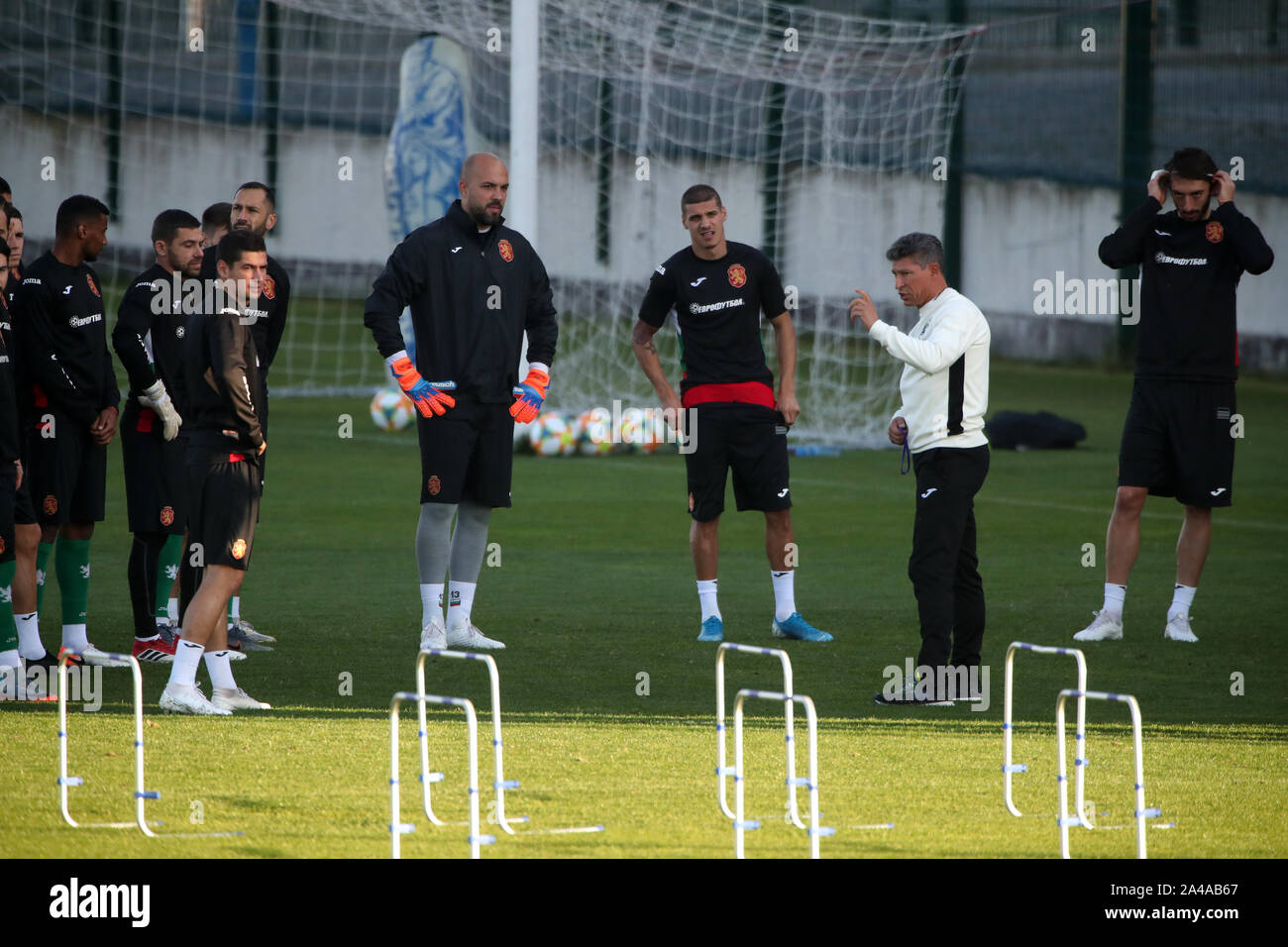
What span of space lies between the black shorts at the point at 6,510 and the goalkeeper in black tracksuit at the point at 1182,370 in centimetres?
522

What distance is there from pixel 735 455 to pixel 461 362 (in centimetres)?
155

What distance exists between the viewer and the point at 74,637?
8.33 meters

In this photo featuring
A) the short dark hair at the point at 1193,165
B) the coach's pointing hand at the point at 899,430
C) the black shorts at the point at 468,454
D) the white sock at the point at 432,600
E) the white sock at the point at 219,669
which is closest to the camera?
the white sock at the point at 219,669

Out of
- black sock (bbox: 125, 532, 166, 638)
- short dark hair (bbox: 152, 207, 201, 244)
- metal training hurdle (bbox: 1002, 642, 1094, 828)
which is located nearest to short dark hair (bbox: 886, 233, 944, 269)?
metal training hurdle (bbox: 1002, 642, 1094, 828)

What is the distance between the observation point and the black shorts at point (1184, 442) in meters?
9.33

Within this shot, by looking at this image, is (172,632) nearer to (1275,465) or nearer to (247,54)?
(1275,465)

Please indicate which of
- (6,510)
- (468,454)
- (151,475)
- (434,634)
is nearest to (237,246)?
(6,510)

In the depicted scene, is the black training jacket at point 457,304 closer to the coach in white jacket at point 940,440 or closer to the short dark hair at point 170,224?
the short dark hair at point 170,224

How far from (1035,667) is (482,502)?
281cm

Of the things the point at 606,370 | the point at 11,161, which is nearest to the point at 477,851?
the point at 606,370

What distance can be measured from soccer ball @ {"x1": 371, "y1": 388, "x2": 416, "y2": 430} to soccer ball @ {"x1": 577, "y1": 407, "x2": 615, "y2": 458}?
2.47m

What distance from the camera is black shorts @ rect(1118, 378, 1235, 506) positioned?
30.6 ft

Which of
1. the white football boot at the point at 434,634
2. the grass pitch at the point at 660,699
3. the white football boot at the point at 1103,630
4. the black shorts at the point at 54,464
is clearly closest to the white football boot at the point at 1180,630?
the grass pitch at the point at 660,699

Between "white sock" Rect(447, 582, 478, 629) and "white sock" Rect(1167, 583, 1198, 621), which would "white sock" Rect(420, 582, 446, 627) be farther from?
"white sock" Rect(1167, 583, 1198, 621)
